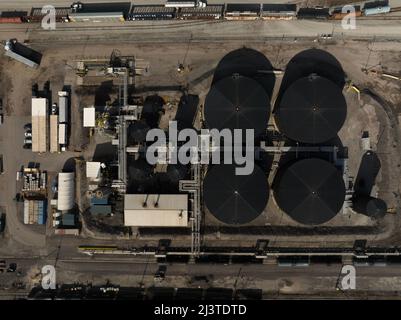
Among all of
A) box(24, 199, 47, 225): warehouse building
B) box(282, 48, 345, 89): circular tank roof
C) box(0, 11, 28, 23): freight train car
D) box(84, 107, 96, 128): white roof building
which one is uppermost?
box(0, 11, 28, 23): freight train car

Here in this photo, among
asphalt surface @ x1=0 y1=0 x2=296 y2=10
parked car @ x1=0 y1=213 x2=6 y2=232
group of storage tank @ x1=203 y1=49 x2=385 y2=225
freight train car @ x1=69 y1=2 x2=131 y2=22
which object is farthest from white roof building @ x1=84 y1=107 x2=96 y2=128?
parked car @ x1=0 y1=213 x2=6 y2=232

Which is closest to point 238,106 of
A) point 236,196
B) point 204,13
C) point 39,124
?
point 236,196

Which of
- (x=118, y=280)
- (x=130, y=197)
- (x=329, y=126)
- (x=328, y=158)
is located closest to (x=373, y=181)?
(x=328, y=158)

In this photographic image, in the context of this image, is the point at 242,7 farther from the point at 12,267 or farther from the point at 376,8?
the point at 12,267

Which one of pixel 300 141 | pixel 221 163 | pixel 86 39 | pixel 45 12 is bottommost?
pixel 221 163

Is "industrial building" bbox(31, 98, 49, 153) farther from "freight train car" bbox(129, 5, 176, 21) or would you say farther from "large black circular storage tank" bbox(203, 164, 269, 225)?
"large black circular storage tank" bbox(203, 164, 269, 225)

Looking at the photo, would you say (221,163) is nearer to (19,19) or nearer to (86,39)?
(86,39)
